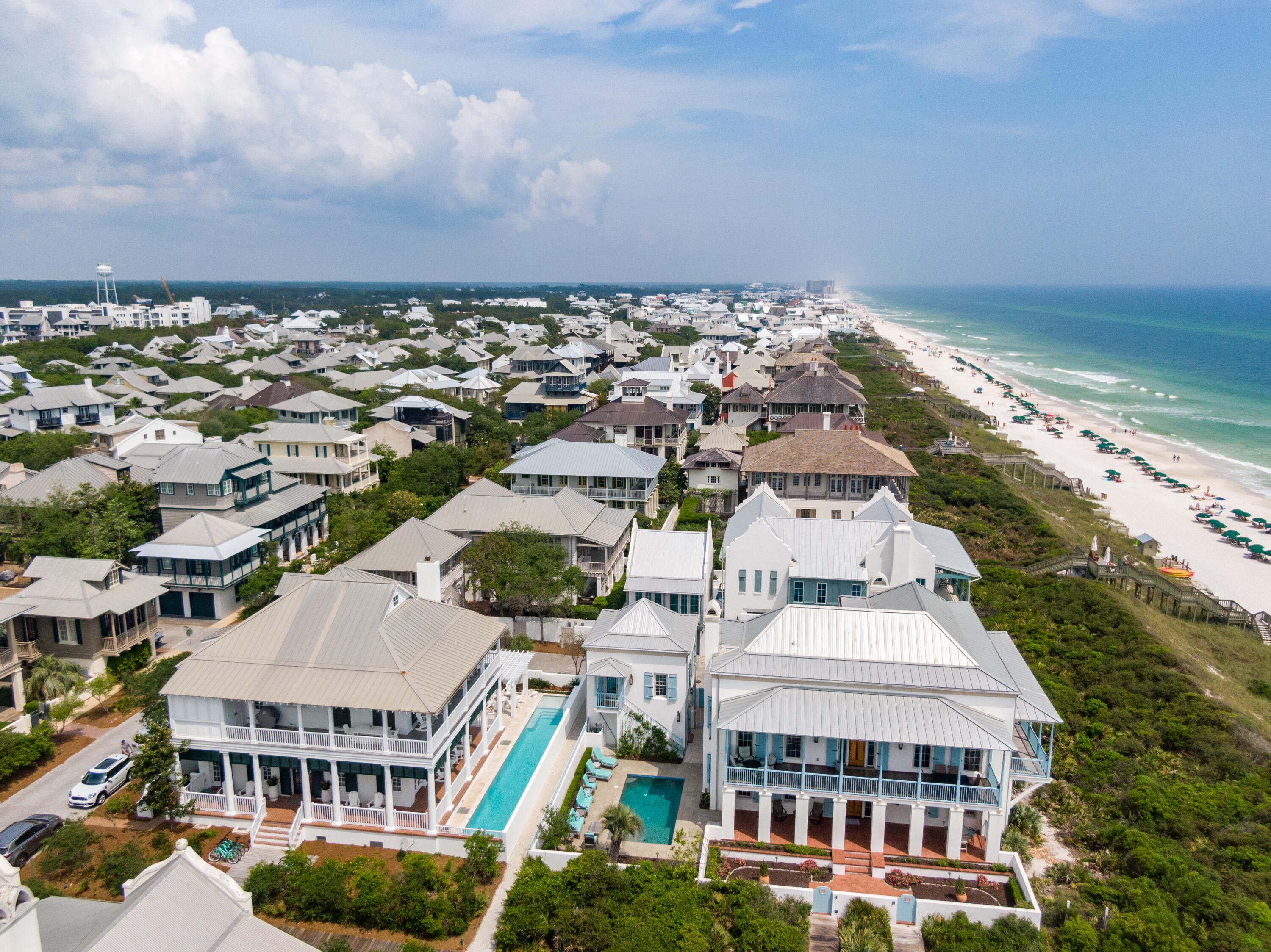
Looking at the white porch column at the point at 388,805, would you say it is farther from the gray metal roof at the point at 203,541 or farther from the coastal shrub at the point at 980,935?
the gray metal roof at the point at 203,541

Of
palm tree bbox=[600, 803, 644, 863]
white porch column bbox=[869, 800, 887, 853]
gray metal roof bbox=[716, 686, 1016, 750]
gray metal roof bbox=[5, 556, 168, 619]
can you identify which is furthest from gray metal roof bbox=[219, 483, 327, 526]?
white porch column bbox=[869, 800, 887, 853]

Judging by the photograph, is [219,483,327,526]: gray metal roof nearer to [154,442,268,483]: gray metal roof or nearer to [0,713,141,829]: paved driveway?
[154,442,268,483]: gray metal roof

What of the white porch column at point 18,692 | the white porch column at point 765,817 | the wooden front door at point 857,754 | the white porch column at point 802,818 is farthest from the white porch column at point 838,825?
the white porch column at point 18,692

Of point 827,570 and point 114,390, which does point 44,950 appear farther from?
point 114,390

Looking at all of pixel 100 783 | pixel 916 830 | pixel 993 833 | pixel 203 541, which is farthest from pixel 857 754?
pixel 203 541

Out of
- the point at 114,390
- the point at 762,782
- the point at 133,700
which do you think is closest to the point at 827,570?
the point at 762,782

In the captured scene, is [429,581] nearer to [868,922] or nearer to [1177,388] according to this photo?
[868,922]

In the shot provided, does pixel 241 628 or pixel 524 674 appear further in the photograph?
pixel 524 674
